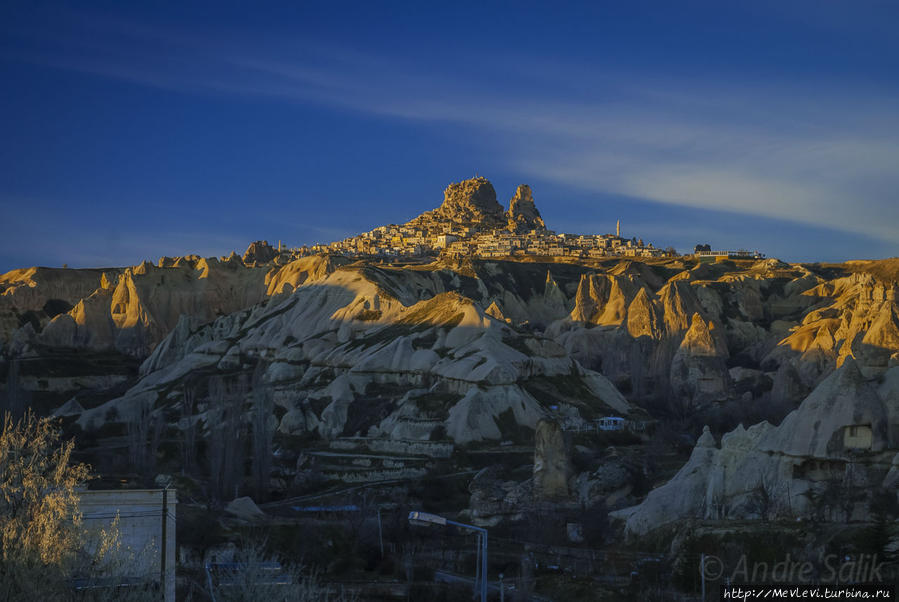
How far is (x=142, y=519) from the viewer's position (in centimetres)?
3350

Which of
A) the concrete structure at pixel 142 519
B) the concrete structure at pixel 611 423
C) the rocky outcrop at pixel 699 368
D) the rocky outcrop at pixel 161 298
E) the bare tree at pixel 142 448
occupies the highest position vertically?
the rocky outcrop at pixel 161 298

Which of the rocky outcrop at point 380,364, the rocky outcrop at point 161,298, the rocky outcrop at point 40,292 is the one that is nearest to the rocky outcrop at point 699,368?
the rocky outcrop at point 380,364

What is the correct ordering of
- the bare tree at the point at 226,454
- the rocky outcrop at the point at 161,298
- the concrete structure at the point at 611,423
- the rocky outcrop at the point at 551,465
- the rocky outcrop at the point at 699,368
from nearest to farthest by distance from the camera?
the rocky outcrop at the point at 551,465 < the bare tree at the point at 226,454 < the concrete structure at the point at 611,423 < the rocky outcrop at the point at 699,368 < the rocky outcrop at the point at 161,298

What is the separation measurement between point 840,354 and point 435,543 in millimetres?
58513

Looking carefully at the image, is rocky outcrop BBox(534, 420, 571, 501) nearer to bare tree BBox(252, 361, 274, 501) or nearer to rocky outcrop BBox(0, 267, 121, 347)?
bare tree BBox(252, 361, 274, 501)

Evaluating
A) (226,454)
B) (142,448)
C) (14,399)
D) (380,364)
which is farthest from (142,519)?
(380,364)

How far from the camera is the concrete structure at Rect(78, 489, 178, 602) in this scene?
31.9 m

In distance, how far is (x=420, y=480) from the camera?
7438 cm

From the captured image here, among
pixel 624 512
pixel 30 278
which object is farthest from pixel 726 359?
pixel 30 278

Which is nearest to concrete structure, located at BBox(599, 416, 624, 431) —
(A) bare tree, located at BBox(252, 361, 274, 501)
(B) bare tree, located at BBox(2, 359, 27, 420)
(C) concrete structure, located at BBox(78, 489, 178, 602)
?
(A) bare tree, located at BBox(252, 361, 274, 501)

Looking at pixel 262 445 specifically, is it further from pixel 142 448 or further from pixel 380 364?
pixel 380 364

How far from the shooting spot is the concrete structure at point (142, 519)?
105ft

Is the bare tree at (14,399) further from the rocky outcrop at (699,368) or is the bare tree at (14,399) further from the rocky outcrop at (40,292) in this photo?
the rocky outcrop at (699,368)

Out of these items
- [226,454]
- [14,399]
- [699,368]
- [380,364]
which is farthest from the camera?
[699,368]
